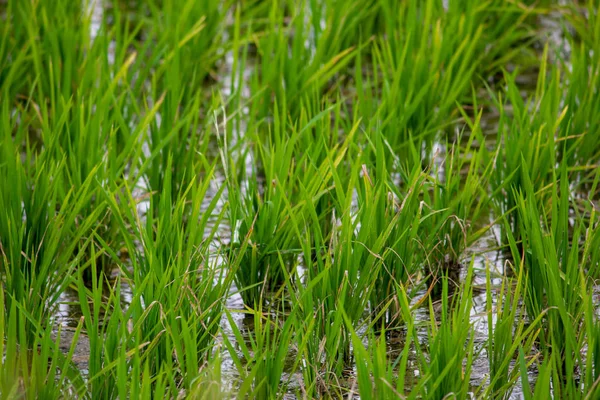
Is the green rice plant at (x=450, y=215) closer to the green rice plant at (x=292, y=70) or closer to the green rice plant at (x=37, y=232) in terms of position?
the green rice plant at (x=292, y=70)

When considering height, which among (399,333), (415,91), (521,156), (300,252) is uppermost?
(415,91)

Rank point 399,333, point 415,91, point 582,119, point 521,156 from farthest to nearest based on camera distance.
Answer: point 415,91 → point 582,119 → point 521,156 → point 399,333

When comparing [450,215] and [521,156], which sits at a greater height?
[521,156]

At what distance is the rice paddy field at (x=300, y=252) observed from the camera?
63.9 inches

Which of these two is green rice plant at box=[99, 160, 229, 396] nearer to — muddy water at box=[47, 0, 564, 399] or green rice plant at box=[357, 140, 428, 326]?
muddy water at box=[47, 0, 564, 399]

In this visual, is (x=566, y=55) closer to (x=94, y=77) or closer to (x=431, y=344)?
(x=94, y=77)

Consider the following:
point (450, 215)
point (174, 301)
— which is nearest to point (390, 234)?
point (450, 215)

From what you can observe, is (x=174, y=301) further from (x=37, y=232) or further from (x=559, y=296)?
(x=559, y=296)

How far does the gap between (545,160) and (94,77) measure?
1.32m

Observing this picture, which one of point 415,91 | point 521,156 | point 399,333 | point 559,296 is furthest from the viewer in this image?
point 415,91

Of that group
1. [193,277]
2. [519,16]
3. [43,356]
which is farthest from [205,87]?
[43,356]

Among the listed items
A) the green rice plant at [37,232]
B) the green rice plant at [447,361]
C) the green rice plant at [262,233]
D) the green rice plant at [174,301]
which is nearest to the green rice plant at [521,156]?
the green rice plant at [262,233]

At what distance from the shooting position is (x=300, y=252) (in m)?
2.14

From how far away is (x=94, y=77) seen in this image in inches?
109
